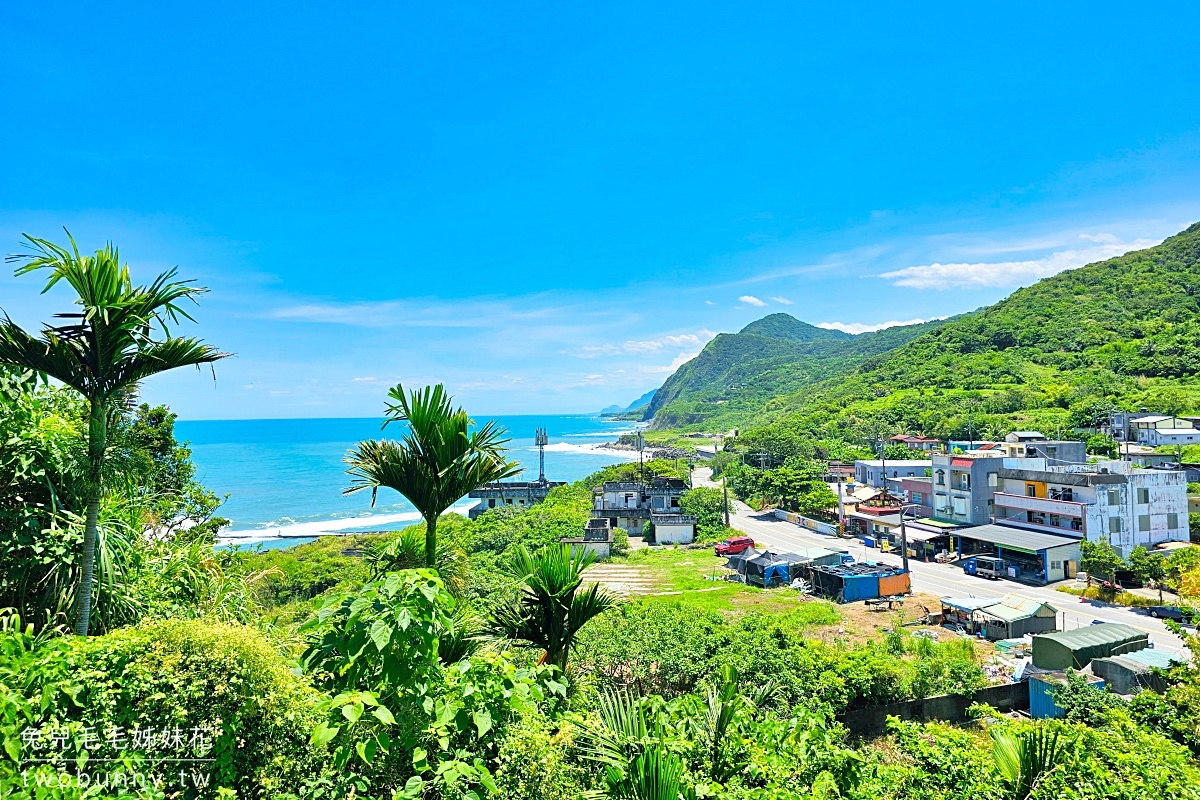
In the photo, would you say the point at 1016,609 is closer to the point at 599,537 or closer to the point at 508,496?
the point at 599,537

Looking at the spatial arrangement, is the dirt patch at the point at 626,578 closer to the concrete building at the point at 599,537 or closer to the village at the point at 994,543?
the village at the point at 994,543

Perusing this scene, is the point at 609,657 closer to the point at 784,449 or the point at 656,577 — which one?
the point at 656,577

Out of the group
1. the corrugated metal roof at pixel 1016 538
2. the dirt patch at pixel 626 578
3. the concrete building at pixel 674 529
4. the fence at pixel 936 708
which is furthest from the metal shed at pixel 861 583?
the concrete building at pixel 674 529

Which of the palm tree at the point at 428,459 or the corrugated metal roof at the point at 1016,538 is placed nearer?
the palm tree at the point at 428,459

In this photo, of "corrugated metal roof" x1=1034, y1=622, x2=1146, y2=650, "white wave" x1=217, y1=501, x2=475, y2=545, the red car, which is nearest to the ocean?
"white wave" x1=217, y1=501, x2=475, y2=545

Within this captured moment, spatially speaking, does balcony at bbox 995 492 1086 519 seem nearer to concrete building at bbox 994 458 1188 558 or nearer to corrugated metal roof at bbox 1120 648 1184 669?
concrete building at bbox 994 458 1188 558

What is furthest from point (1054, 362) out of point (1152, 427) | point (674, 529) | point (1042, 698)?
point (1042, 698)

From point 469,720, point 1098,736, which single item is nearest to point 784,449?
point 1098,736

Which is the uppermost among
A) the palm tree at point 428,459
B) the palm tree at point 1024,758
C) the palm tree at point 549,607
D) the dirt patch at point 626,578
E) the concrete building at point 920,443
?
the palm tree at point 428,459
